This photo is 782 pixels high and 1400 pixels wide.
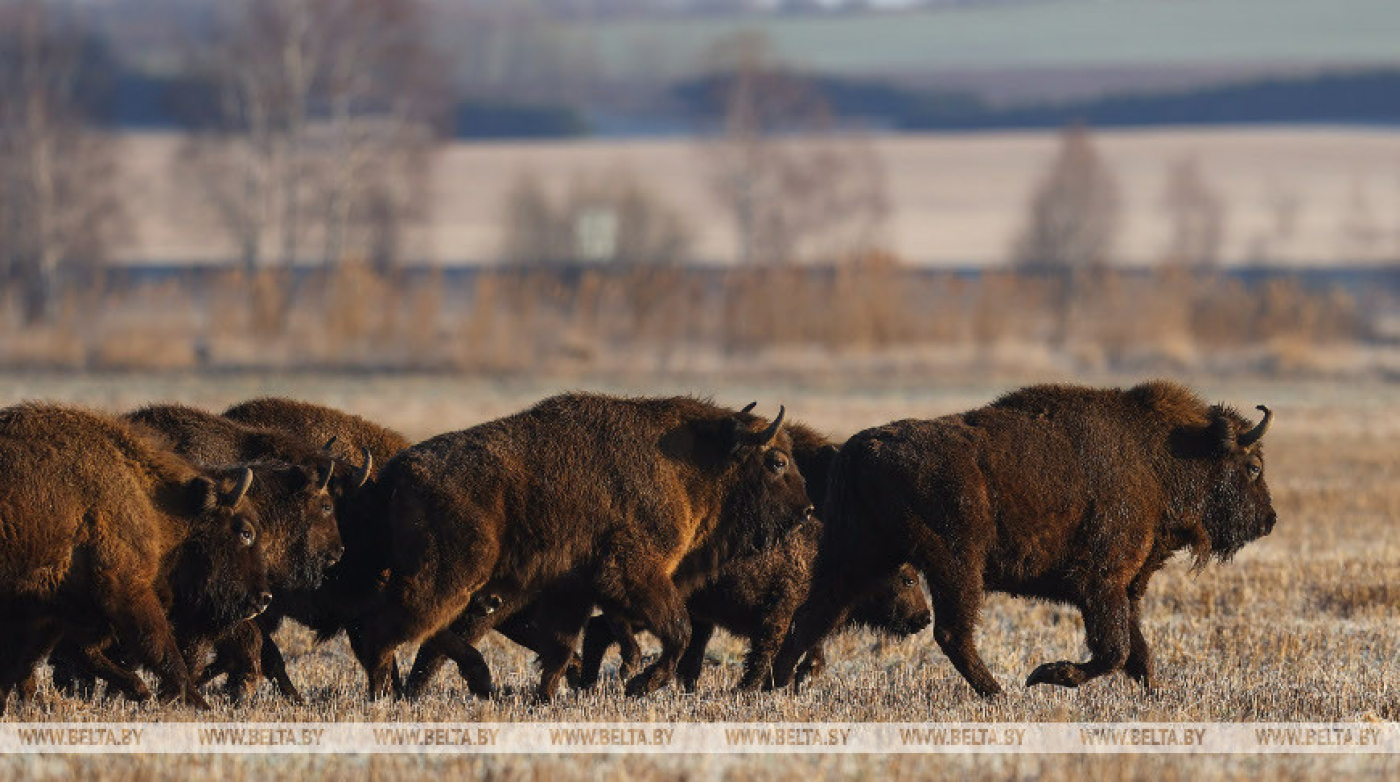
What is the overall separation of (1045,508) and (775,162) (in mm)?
47436

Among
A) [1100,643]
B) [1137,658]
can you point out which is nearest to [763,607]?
[1100,643]

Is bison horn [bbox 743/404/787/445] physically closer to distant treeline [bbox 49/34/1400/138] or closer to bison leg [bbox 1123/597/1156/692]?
bison leg [bbox 1123/597/1156/692]

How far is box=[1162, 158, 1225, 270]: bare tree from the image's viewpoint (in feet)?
244

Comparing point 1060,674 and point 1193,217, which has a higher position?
point 1193,217

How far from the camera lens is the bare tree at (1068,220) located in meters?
53.6

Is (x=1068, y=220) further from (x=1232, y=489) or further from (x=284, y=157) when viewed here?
(x=1232, y=489)

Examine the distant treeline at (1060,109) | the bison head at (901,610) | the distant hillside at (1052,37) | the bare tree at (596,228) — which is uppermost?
the distant hillside at (1052,37)

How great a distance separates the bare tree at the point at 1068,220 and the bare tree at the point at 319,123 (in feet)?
54.3

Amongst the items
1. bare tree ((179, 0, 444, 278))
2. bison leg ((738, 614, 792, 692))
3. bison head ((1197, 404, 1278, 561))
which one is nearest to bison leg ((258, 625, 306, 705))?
bison leg ((738, 614, 792, 692))

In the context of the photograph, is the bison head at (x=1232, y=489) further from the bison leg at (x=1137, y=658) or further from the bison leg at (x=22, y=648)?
the bison leg at (x=22, y=648)

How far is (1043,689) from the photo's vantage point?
35.5 ft

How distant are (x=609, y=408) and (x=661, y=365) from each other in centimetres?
2658

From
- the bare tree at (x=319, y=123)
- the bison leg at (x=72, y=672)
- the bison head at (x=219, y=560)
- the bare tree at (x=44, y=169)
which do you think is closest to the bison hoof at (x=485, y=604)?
the bison head at (x=219, y=560)

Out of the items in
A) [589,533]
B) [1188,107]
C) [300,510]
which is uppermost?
[1188,107]
